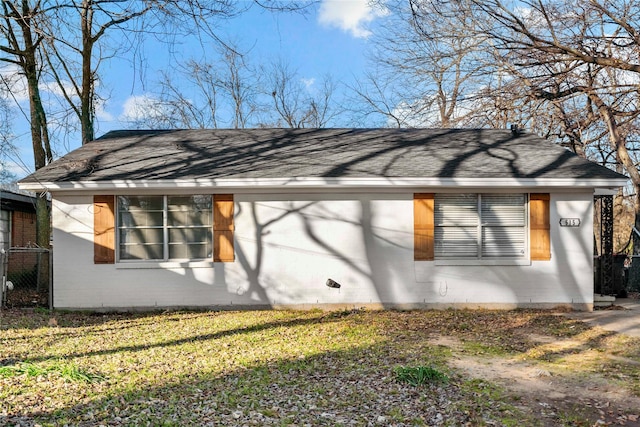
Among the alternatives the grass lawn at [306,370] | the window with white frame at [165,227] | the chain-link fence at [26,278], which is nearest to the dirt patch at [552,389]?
the grass lawn at [306,370]

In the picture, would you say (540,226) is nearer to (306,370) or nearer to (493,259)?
(493,259)

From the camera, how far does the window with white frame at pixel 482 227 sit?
29.9 ft

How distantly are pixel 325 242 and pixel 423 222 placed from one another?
6.45 ft

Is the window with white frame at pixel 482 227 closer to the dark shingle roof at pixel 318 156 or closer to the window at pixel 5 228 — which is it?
the dark shingle roof at pixel 318 156

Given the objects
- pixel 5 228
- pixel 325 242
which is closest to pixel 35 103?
pixel 5 228

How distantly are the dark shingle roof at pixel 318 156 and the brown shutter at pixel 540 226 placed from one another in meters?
0.54

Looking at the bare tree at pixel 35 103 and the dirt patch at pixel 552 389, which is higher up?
the bare tree at pixel 35 103

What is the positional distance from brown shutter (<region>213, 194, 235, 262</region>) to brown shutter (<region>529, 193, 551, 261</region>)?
5.90 metres

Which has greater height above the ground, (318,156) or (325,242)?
(318,156)

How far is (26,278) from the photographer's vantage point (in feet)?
35.6

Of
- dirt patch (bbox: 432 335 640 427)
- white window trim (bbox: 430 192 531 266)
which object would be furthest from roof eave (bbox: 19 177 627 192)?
dirt patch (bbox: 432 335 640 427)

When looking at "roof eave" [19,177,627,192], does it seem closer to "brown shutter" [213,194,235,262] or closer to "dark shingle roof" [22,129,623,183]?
"dark shingle roof" [22,129,623,183]

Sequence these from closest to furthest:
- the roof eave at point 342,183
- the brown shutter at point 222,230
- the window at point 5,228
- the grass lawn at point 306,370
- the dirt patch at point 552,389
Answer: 1. the grass lawn at point 306,370
2. the dirt patch at point 552,389
3. the roof eave at point 342,183
4. the brown shutter at point 222,230
5. the window at point 5,228

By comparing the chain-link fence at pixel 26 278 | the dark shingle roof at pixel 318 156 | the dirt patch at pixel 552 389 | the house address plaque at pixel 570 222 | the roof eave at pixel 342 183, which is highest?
the dark shingle roof at pixel 318 156
